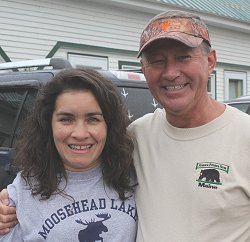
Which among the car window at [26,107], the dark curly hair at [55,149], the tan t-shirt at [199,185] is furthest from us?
the car window at [26,107]

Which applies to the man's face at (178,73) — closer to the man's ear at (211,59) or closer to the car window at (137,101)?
the man's ear at (211,59)

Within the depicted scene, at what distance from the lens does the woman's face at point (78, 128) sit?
198cm

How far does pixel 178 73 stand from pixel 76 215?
2.47 feet

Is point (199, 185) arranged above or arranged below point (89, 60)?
below

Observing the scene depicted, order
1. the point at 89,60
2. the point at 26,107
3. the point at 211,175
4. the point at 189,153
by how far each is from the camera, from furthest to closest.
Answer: the point at 89,60 < the point at 26,107 < the point at 189,153 < the point at 211,175

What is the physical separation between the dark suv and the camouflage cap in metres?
1.58

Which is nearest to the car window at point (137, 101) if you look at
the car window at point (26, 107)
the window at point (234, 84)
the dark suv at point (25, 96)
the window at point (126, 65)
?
the dark suv at point (25, 96)

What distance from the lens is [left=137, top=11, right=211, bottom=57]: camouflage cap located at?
1.93m

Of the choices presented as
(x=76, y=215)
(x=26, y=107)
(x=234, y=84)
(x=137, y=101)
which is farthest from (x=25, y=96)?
(x=234, y=84)

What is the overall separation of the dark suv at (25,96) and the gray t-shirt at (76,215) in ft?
5.02

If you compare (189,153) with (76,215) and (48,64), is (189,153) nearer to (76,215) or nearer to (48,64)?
(76,215)

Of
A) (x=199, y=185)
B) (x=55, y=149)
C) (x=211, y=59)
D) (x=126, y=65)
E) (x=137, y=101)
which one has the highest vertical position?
(x=126, y=65)

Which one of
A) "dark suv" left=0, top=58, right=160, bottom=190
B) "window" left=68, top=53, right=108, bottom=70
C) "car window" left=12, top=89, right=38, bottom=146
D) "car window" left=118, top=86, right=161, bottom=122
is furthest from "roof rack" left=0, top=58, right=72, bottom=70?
"window" left=68, top=53, right=108, bottom=70

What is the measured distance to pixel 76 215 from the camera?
6.41 ft
